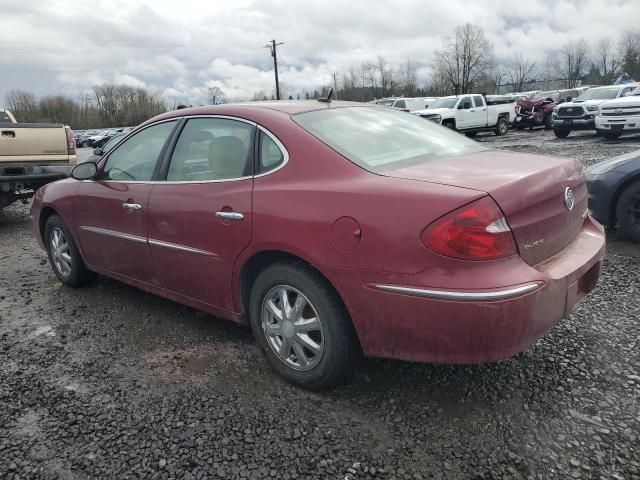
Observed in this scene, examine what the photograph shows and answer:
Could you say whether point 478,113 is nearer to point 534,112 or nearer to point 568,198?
point 534,112

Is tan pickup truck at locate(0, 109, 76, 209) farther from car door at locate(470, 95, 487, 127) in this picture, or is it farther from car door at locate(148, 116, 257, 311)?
car door at locate(470, 95, 487, 127)

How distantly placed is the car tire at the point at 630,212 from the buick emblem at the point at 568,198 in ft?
9.44

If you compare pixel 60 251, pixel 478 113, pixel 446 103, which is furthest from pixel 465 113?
pixel 60 251

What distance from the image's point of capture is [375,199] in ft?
7.75

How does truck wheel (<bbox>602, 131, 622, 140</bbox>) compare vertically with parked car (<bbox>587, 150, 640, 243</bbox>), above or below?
above

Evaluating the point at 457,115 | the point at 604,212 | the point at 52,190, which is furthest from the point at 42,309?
the point at 457,115

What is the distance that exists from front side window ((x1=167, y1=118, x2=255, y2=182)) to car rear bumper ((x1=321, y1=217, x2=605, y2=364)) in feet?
3.17

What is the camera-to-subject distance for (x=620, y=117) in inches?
Result: 590

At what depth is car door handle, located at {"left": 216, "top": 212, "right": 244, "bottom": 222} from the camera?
2.85 meters

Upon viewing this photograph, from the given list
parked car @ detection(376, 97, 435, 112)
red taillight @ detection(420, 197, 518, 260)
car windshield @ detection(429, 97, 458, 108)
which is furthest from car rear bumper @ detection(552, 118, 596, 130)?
red taillight @ detection(420, 197, 518, 260)

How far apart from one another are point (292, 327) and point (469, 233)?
1.08 metres

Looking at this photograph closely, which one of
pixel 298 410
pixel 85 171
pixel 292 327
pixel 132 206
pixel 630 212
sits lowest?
pixel 298 410

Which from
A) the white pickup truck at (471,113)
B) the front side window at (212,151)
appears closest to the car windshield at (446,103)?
the white pickup truck at (471,113)

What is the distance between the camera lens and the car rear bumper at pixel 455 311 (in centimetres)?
217
